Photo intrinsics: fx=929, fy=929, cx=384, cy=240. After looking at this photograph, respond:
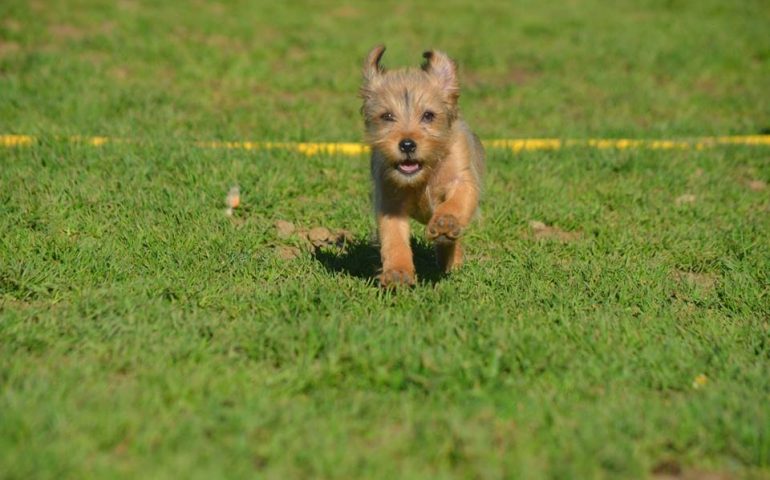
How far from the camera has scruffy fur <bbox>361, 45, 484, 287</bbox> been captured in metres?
5.26

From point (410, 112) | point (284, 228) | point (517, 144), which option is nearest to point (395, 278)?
point (410, 112)

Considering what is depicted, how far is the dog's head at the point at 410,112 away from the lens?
531 cm

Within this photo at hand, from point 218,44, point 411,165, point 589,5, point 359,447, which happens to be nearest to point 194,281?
point 411,165

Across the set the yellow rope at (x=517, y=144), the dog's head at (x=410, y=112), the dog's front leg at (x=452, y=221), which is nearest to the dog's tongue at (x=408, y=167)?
the dog's head at (x=410, y=112)

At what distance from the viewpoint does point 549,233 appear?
6.78 meters

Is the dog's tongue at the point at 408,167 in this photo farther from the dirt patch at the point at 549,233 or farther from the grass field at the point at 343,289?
the dirt patch at the point at 549,233

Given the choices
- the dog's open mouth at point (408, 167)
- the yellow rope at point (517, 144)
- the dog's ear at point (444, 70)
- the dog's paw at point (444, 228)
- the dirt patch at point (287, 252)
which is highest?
the dog's ear at point (444, 70)

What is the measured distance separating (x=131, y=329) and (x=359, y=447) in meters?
1.54

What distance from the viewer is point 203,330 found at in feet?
15.0

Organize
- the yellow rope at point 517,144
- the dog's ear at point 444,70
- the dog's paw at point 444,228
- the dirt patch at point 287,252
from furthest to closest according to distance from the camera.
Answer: the yellow rope at point 517,144, the dirt patch at point 287,252, the dog's ear at point 444,70, the dog's paw at point 444,228

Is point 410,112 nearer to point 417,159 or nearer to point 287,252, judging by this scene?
point 417,159

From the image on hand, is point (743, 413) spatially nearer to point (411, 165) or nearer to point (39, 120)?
point (411, 165)

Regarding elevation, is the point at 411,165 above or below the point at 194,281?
above

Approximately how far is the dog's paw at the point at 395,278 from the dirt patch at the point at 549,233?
1678mm
